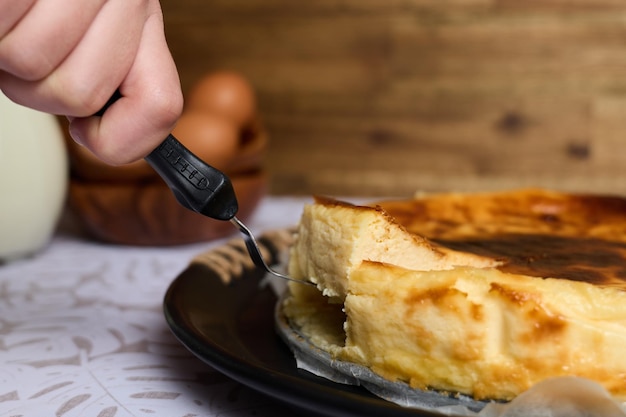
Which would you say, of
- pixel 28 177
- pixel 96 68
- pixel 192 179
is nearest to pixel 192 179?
pixel 192 179

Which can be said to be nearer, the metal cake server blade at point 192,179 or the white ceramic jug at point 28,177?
the metal cake server blade at point 192,179

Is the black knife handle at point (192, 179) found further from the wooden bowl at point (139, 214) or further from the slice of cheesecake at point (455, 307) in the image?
the wooden bowl at point (139, 214)

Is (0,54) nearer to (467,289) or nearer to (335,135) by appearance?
(467,289)

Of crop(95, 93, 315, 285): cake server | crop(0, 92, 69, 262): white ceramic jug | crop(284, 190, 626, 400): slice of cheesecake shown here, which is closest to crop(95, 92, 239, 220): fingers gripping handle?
crop(95, 93, 315, 285): cake server

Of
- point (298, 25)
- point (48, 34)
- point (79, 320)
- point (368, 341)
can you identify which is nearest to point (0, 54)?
point (48, 34)

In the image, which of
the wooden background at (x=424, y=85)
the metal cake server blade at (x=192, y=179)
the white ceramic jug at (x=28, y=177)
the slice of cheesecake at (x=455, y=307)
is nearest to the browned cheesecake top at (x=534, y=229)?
the slice of cheesecake at (x=455, y=307)

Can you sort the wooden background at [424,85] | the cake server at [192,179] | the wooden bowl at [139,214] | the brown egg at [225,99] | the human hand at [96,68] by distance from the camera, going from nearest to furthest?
the human hand at [96,68]
the cake server at [192,179]
the wooden bowl at [139,214]
the brown egg at [225,99]
the wooden background at [424,85]
